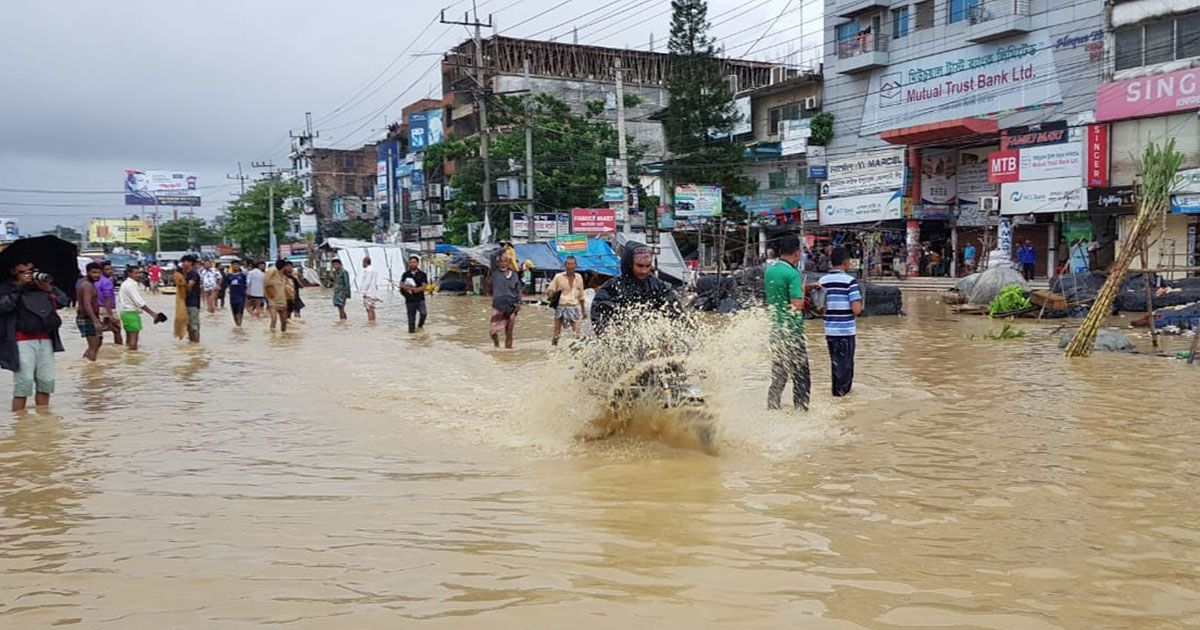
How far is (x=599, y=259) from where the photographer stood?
34.6 metres

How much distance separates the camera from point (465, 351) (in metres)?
15.2

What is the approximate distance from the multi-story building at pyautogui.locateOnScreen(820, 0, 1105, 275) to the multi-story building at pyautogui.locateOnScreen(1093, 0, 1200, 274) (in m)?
0.74

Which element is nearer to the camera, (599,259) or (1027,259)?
(1027,259)

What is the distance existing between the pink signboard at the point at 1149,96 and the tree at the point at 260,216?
6508 centimetres

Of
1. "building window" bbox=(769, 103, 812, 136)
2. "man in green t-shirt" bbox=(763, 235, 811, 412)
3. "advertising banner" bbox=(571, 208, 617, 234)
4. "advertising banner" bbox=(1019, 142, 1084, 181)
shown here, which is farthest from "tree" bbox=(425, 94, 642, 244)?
"man in green t-shirt" bbox=(763, 235, 811, 412)

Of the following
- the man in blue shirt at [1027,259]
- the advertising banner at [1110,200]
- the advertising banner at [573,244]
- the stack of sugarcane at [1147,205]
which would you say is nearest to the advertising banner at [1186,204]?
the advertising banner at [1110,200]

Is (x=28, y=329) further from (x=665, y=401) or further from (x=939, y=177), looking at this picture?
(x=939, y=177)

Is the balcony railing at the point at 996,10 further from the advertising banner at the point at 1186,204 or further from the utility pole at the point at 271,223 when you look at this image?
the utility pole at the point at 271,223

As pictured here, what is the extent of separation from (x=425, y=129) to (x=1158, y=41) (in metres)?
46.6

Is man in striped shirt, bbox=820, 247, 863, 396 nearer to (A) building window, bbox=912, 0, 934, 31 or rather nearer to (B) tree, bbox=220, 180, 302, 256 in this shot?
(A) building window, bbox=912, 0, 934, 31

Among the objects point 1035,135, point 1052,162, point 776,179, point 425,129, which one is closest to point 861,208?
point 776,179

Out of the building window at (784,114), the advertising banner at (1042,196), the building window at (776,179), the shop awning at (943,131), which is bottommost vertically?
the advertising banner at (1042,196)

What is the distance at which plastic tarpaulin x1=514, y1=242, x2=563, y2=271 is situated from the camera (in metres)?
35.4

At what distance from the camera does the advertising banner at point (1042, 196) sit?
2898 centimetres
